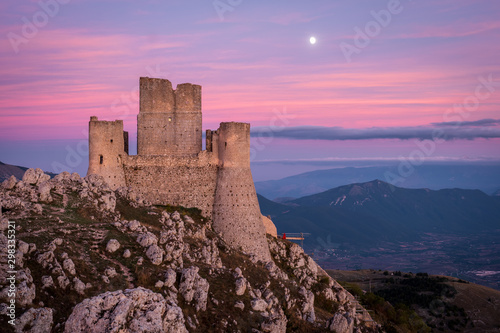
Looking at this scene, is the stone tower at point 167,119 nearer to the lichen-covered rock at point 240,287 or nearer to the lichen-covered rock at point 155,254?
the lichen-covered rock at point 155,254

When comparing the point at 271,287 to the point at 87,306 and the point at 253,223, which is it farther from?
the point at 87,306

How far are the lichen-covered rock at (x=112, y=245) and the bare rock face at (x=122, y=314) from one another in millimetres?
7812

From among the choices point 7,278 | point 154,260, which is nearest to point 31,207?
point 154,260

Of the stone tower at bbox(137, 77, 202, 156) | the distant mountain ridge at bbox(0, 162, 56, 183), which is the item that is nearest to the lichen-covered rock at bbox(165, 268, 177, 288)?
the stone tower at bbox(137, 77, 202, 156)

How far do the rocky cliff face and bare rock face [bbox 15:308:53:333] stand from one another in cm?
3

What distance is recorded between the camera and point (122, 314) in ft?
57.5

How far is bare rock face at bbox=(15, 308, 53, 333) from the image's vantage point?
Result: 59.6ft

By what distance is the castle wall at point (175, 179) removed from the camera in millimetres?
41438

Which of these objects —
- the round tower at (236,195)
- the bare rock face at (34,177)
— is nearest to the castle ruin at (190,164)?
the round tower at (236,195)

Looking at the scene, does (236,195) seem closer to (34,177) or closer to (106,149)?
(106,149)

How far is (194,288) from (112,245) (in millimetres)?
4339

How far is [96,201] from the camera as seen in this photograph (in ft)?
105

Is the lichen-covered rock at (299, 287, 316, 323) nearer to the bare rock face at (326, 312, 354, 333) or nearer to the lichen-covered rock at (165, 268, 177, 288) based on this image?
the bare rock face at (326, 312, 354, 333)

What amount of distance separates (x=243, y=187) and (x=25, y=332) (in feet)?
83.9
